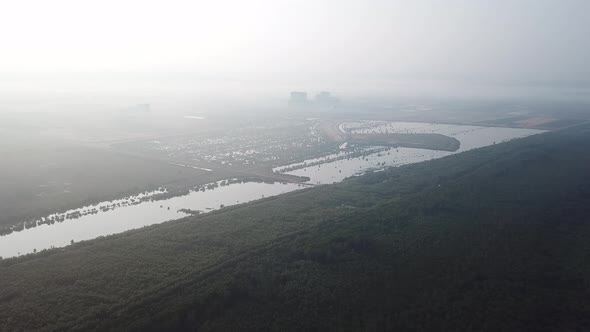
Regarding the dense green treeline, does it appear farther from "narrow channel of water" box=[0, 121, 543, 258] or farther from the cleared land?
the cleared land

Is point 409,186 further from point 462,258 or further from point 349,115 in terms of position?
point 349,115

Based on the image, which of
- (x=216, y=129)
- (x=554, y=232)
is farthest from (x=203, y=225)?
(x=216, y=129)

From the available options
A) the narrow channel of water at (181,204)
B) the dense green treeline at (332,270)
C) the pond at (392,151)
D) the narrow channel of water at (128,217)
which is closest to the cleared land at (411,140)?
the pond at (392,151)

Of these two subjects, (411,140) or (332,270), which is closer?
(332,270)

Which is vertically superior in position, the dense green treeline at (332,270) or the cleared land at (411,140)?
the cleared land at (411,140)

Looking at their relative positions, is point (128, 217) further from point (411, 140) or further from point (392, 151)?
point (411, 140)

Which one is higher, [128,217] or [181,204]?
[181,204]

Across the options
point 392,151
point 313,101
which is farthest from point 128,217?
point 313,101

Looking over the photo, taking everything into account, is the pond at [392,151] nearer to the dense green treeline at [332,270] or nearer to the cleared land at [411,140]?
the cleared land at [411,140]
